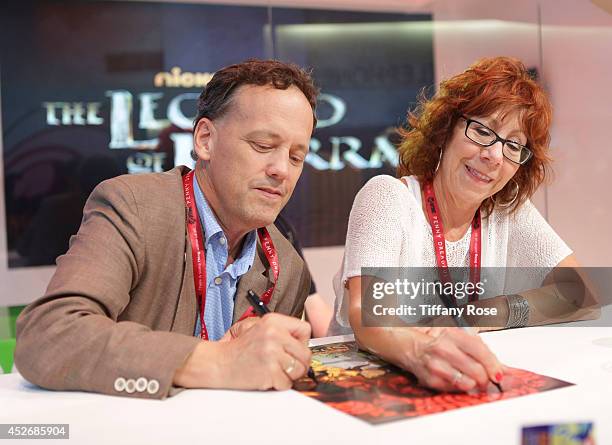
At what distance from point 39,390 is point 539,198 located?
3610 mm

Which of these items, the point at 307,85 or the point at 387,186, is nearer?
the point at 307,85

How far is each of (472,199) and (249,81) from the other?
2.59ft

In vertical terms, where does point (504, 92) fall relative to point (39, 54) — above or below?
below

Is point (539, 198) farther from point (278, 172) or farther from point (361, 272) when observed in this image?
point (278, 172)

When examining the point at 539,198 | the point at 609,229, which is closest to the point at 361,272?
the point at 609,229

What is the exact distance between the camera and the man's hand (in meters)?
1.21

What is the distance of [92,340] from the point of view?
1228 millimetres

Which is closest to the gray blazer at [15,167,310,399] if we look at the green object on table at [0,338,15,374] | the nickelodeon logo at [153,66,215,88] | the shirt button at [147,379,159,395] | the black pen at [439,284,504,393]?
the shirt button at [147,379,159,395]

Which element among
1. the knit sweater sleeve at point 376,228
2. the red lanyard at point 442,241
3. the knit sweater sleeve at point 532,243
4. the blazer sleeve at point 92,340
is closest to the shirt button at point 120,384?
the blazer sleeve at point 92,340

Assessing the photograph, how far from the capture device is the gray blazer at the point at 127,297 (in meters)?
1.21

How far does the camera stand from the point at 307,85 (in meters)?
1.78

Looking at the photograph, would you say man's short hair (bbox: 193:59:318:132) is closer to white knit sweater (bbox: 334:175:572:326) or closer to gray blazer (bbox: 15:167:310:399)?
gray blazer (bbox: 15:167:310:399)

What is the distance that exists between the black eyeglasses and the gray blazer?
2.17 feet

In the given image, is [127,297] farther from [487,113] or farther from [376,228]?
[487,113]
